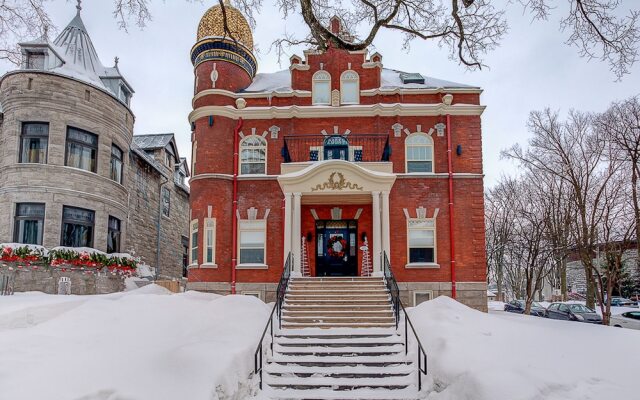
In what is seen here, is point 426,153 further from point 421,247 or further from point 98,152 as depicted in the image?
point 98,152

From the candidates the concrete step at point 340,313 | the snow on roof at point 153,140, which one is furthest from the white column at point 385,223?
the snow on roof at point 153,140

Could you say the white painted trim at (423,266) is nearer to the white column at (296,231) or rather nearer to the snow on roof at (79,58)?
the white column at (296,231)

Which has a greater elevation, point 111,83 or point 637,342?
point 111,83

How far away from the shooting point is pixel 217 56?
60.8ft

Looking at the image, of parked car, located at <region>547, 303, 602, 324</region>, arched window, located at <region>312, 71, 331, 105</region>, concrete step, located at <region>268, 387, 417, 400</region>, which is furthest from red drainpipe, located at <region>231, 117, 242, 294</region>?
parked car, located at <region>547, 303, 602, 324</region>

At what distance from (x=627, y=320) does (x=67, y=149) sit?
25.4 metres

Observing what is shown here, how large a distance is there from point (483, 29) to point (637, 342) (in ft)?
25.9

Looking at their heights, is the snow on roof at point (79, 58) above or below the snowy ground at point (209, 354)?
above

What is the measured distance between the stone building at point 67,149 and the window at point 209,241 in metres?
4.62

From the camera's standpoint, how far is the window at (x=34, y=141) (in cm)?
1712

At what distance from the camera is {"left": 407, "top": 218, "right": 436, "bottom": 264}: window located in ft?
55.6

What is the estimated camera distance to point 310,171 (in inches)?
619

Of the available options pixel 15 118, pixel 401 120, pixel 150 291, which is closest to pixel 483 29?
pixel 401 120

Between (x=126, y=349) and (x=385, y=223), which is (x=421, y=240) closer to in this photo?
(x=385, y=223)
